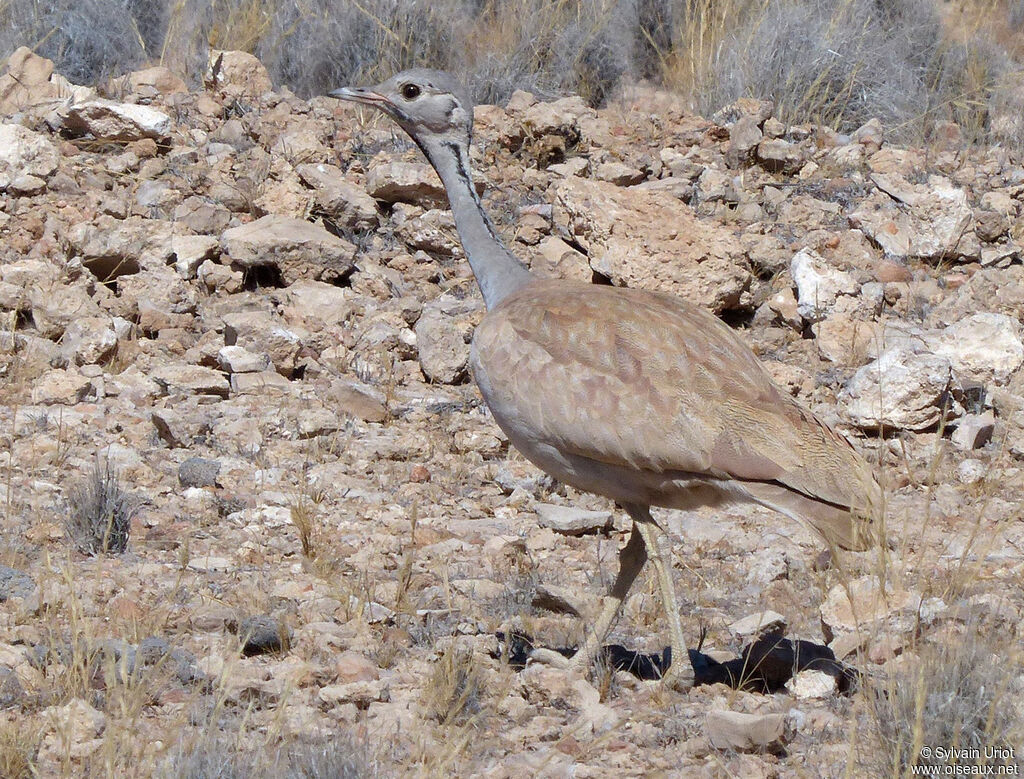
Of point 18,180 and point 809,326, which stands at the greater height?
point 18,180

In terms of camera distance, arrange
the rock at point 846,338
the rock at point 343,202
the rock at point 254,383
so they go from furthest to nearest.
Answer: the rock at point 343,202
the rock at point 846,338
the rock at point 254,383

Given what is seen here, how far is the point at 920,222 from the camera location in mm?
8312

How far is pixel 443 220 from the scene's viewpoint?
812 cm

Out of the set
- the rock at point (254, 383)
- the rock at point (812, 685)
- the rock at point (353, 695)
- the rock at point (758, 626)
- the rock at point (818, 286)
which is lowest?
the rock at point (254, 383)

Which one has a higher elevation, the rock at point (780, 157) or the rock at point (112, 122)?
the rock at point (112, 122)

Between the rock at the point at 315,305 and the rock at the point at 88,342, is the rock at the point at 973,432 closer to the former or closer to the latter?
the rock at the point at 315,305

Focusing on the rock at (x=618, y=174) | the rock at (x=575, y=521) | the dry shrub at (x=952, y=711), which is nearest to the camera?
the dry shrub at (x=952, y=711)

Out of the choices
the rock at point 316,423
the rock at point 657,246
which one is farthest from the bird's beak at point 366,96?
the rock at point 657,246

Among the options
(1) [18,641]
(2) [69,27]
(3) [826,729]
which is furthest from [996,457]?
(2) [69,27]

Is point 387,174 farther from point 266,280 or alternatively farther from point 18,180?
point 18,180

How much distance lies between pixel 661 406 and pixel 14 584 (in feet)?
7.43

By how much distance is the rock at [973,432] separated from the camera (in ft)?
21.1

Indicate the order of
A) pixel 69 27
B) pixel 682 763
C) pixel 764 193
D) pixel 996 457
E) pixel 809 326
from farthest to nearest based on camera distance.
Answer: pixel 69 27 → pixel 764 193 → pixel 809 326 → pixel 996 457 → pixel 682 763

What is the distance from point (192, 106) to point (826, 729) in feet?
23.0
